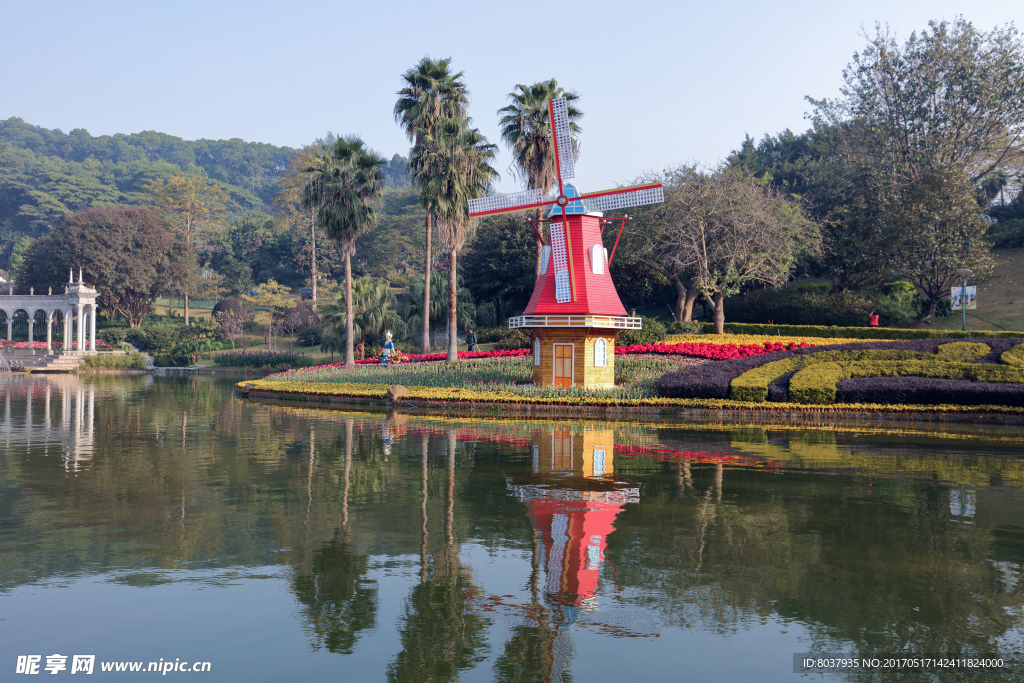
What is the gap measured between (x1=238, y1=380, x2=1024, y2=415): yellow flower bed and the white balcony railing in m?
3.06

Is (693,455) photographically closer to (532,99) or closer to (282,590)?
(282,590)

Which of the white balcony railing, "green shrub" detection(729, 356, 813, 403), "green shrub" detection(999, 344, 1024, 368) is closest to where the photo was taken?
"green shrub" detection(729, 356, 813, 403)

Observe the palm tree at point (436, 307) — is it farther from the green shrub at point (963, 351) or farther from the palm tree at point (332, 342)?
the green shrub at point (963, 351)

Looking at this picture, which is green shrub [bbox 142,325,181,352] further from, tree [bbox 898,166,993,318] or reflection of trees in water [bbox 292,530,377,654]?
reflection of trees in water [bbox 292,530,377,654]

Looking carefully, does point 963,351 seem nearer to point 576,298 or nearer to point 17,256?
point 576,298

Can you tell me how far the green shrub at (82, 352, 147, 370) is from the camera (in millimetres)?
57062

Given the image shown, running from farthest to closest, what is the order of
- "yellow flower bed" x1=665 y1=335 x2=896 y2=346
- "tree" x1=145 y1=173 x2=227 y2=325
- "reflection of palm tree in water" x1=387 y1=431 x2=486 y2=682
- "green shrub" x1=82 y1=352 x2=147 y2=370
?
"tree" x1=145 y1=173 x2=227 y2=325 → "green shrub" x1=82 y1=352 x2=147 y2=370 → "yellow flower bed" x1=665 y1=335 x2=896 y2=346 → "reflection of palm tree in water" x1=387 y1=431 x2=486 y2=682

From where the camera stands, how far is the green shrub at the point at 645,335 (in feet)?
120

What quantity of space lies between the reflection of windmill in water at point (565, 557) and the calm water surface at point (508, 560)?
1.4 inches

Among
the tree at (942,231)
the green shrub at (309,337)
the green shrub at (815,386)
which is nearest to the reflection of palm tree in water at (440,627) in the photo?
the green shrub at (815,386)

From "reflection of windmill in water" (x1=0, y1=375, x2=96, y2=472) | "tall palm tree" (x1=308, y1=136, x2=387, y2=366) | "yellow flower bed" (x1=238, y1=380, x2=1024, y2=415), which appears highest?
"tall palm tree" (x1=308, y1=136, x2=387, y2=366)

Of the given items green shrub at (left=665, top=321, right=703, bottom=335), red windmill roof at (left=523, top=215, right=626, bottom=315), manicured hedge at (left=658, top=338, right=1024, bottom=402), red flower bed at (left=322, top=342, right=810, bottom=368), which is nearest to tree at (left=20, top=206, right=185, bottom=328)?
red flower bed at (left=322, top=342, right=810, bottom=368)

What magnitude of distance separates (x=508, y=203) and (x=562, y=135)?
11.4 feet

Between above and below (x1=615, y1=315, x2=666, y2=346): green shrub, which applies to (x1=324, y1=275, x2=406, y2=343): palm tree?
above
